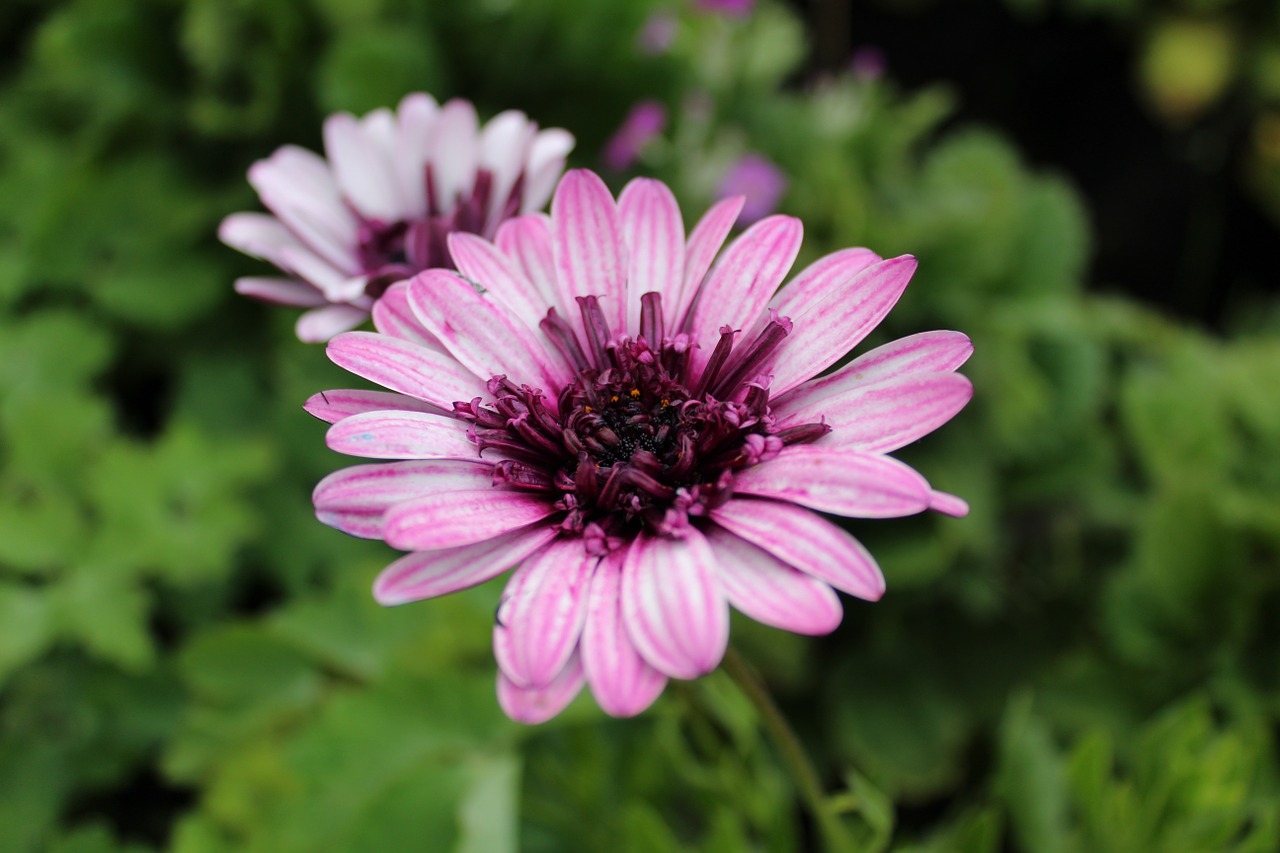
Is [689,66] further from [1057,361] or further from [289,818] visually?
[289,818]

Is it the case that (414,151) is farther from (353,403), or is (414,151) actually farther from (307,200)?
(353,403)

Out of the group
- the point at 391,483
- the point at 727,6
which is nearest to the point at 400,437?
the point at 391,483

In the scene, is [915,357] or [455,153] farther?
[455,153]

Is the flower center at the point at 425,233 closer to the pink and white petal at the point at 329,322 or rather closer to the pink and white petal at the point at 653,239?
the pink and white petal at the point at 329,322

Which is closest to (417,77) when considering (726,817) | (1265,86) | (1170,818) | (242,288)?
(242,288)

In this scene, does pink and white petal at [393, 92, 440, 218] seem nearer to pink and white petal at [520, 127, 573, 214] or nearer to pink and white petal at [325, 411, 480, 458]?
pink and white petal at [520, 127, 573, 214]

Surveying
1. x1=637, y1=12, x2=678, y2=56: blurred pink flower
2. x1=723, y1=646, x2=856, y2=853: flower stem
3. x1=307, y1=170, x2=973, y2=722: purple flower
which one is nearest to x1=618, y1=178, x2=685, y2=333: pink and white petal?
x1=307, y1=170, x2=973, y2=722: purple flower

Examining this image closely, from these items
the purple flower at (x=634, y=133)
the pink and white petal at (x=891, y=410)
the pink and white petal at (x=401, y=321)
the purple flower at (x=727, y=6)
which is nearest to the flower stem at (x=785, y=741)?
the pink and white petal at (x=891, y=410)
